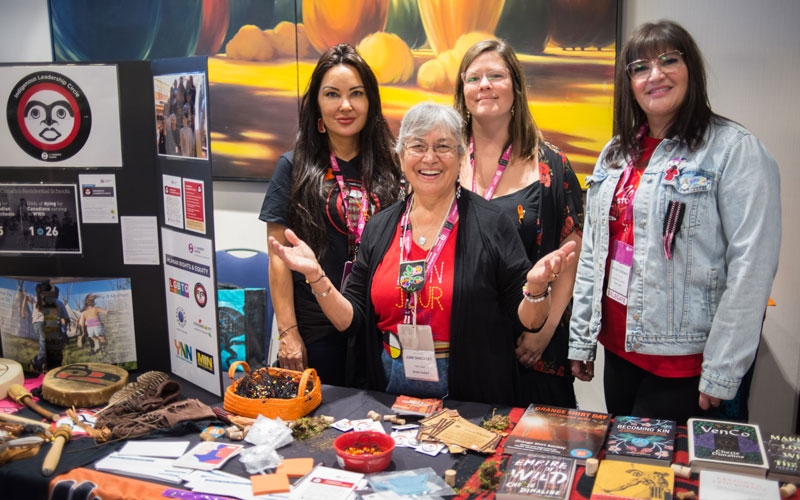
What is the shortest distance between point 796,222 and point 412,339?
7.07ft

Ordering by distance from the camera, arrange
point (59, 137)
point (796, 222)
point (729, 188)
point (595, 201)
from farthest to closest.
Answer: point (796, 222) < point (59, 137) < point (595, 201) < point (729, 188)

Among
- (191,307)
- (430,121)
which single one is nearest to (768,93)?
(430,121)

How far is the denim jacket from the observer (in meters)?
1.98

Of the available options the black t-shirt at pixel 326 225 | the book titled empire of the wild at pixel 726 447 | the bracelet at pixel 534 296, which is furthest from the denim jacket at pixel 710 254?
the black t-shirt at pixel 326 225

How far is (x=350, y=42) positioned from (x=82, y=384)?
2.37 m

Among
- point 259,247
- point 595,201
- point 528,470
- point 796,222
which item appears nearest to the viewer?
point 528,470

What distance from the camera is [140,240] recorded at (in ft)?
8.50

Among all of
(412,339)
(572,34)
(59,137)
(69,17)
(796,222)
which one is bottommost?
(412,339)

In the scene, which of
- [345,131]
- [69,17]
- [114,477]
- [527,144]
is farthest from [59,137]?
[69,17]

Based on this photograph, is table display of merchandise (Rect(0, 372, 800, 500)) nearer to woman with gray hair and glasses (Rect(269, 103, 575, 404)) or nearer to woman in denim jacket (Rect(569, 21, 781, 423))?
woman with gray hair and glasses (Rect(269, 103, 575, 404))

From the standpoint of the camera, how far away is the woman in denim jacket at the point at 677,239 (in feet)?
6.53

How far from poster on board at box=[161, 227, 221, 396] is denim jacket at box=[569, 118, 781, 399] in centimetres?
140

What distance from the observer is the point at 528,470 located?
65.9 inches

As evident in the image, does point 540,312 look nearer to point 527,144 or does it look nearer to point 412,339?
point 412,339
